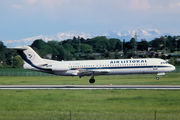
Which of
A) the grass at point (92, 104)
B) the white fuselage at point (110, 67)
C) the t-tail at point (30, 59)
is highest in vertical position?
the t-tail at point (30, 59)

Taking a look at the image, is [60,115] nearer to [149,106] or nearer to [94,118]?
[94,118]

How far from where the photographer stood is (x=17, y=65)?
117 meters

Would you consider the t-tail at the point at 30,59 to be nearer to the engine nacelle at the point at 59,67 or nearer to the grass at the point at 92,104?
the engine nacelle at the point at 59,67

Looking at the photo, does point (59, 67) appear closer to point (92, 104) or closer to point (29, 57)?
point (29, 57)

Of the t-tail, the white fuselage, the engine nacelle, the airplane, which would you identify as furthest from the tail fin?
the engine nacelle

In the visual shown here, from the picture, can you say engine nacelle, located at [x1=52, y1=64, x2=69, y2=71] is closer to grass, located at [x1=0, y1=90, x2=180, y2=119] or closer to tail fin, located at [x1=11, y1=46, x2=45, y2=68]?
tail fin, located at [x1=11, y1=46, x2=45, y2=68]

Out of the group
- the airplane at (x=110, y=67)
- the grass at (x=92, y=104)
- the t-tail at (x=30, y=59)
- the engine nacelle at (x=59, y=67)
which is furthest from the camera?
the t-tail at (x=30, y=59)

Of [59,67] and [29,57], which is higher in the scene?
[29,57]

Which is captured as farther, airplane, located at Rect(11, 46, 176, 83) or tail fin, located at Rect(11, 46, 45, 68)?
tail fin, located at Rect(11, 46, 45, 68)

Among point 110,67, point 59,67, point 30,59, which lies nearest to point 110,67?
point 110,67

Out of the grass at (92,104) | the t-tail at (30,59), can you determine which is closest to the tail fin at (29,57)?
the t-tail at (30,59)

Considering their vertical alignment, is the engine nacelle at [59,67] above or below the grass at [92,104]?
above

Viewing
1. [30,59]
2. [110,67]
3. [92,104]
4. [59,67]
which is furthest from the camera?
[30,59]

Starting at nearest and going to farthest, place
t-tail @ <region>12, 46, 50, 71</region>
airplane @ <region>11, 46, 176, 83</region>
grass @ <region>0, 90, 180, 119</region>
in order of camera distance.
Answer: grass @ <region>0, 90, 180, 119</region>
airplane @ <region>11, 46, 176, 83</region>
t-tail @ <region>12, 46, 50, 71</region>
